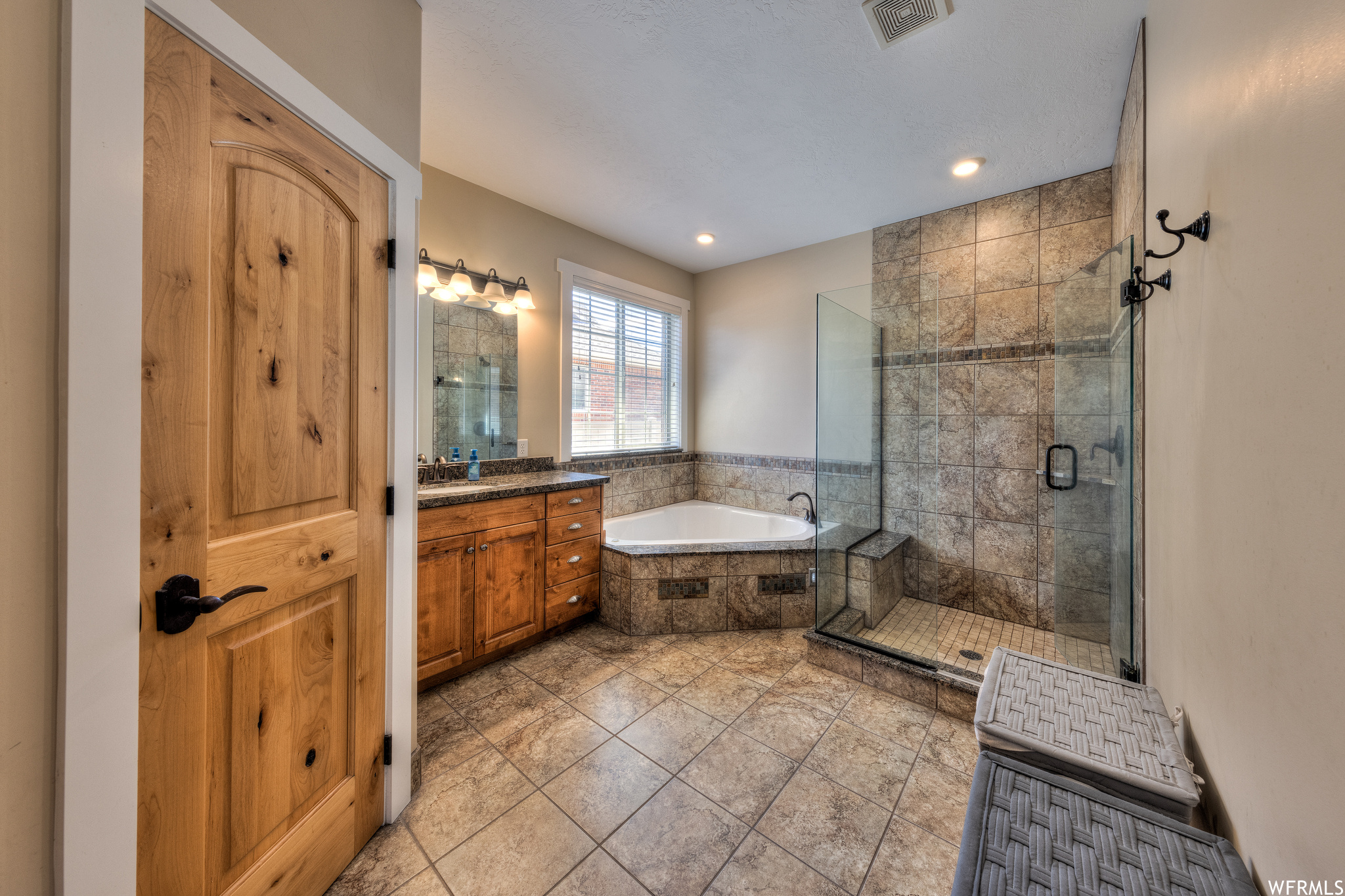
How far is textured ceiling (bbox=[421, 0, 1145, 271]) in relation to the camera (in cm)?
164

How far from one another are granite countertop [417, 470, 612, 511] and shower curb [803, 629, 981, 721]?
1508 mm

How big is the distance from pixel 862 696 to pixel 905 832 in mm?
762

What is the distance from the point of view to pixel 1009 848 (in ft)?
2.46

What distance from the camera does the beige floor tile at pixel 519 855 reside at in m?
1.29

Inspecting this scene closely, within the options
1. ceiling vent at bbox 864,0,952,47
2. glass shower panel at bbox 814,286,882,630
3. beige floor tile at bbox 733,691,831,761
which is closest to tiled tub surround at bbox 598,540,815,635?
glass shower panel at bbox 814,286,882,630

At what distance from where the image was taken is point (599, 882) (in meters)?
1.30

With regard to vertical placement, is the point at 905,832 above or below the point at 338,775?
below

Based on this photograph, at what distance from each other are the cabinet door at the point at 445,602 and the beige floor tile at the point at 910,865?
6.05 ft

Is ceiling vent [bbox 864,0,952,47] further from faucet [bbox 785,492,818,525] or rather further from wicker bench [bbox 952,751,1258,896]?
faucet [bbox 785,492,818,525]

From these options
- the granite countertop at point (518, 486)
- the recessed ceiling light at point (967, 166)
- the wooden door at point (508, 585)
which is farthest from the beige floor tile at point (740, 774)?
the recessed ceiling light at point (967, 166)

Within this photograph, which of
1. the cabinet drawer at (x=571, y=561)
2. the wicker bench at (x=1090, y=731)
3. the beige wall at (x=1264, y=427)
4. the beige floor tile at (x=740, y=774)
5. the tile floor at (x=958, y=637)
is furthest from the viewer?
the cabinet drawer at (x=571, y=561)

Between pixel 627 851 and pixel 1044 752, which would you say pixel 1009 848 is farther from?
pixel 627 851

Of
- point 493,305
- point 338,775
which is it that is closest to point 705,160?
point 493,305

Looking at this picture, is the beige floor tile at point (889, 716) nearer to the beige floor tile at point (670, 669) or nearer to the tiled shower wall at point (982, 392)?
the beige floor tile at point (670, 669)
